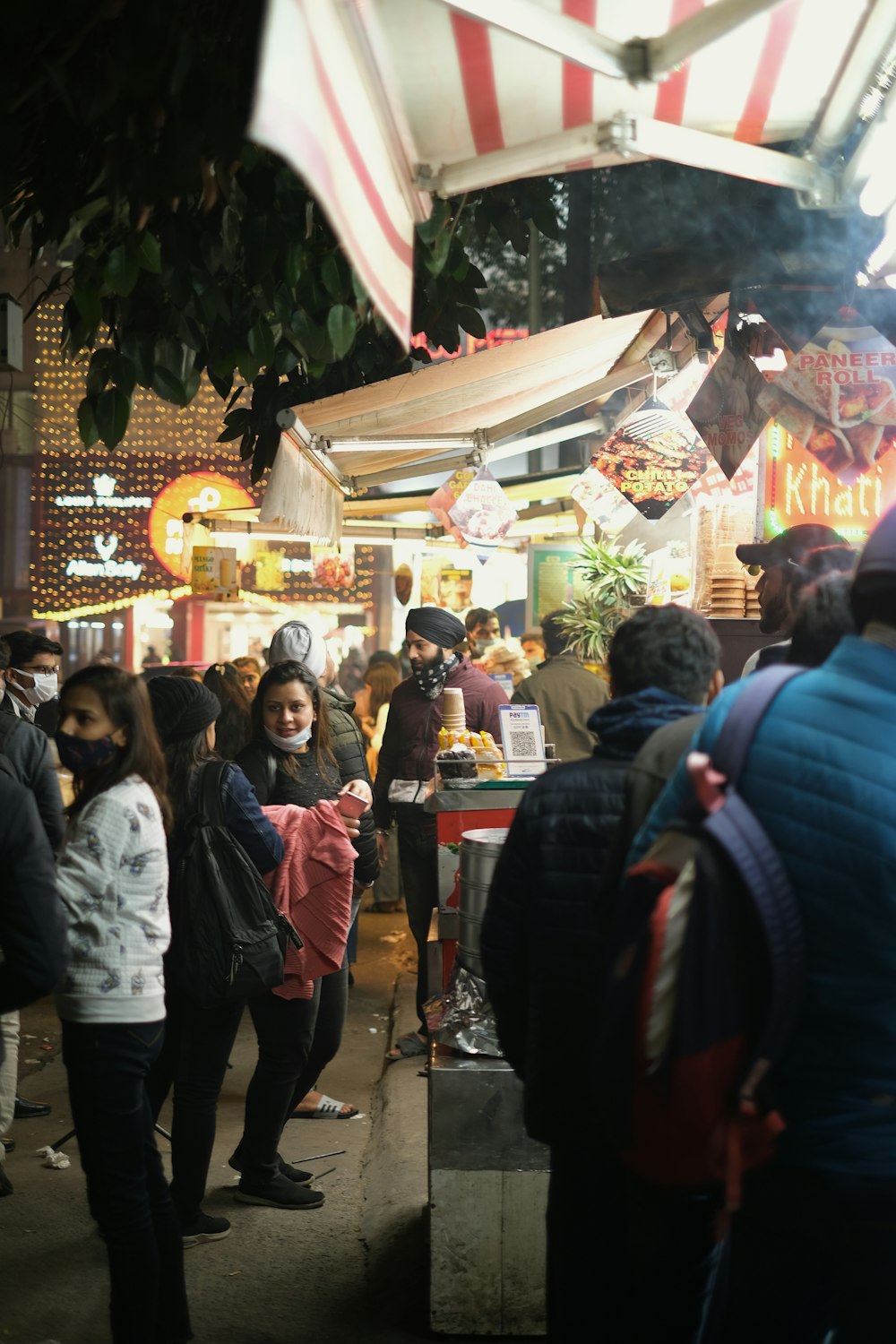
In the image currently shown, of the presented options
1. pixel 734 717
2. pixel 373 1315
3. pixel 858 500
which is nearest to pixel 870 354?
pixel 858 500

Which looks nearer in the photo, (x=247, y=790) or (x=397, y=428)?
(x=247, y=790)

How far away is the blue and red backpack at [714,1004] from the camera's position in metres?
2.13

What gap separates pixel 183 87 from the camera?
326 centimetres

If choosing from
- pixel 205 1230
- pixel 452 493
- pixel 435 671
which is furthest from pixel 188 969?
pixel 452 493

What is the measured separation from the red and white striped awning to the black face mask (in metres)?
4.10

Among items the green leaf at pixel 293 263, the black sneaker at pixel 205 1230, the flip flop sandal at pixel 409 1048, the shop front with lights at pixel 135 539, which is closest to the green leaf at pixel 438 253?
the green leaf at pixel 293 263

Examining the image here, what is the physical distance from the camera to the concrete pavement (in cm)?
422

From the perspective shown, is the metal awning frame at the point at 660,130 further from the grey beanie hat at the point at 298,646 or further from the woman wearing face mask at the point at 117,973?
the grey beanie hat at the point at 298,646

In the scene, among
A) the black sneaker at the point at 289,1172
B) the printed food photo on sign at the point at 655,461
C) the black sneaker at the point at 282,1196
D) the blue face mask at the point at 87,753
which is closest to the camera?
the blue face mask at the point at 87,753

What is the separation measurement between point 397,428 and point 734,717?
627 centimetres

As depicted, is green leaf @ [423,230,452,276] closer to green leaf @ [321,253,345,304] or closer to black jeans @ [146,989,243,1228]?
green leaf @ [321,253,345,304]

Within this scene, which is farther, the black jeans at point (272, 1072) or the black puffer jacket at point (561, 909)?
the black jeans at point (272, 1072)

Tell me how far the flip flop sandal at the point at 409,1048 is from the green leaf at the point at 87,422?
13.8 feet

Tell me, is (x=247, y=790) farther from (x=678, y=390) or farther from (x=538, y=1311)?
(x=678, y=390)
